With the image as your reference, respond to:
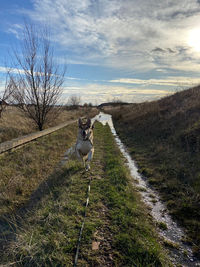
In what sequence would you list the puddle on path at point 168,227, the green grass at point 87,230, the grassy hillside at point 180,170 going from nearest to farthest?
1. the green grass at point 87,230
2. the puddle on path at point 168,227
3. the grassy hillside at point 180,170

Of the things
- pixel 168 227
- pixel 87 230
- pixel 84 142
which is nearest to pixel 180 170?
pixel 168 227

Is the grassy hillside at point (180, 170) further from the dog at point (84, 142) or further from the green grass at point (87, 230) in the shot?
the dog at point (84, 142)

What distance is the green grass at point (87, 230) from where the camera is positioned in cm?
252

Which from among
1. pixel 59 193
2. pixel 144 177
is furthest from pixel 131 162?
pixel 59 193

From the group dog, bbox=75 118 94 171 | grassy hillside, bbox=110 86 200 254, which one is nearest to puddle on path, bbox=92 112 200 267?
grassy hillside, bbox=110 86 200 254

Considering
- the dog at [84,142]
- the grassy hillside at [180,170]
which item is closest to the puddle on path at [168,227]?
the grassy hillside at [180,170]

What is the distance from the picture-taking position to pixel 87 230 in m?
3.13

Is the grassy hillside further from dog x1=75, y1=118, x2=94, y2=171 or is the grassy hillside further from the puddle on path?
dog x1=75, y1=118, x2=94, y2=171

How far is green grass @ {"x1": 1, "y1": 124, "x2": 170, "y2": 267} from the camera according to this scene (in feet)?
8.25

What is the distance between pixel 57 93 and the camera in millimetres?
12414

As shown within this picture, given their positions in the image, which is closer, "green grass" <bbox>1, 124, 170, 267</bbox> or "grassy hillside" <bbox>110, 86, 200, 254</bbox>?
"green grass" <bbox>1, 124, 170, 267</bbox>

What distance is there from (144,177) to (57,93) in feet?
29.6

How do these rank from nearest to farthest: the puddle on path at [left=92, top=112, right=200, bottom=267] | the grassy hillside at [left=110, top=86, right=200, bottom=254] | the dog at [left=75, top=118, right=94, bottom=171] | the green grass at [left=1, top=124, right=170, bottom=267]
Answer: the green grass at [left=1, top=124, right=170, bottom=267] < the puddle on path at [left=92, top=112, right=200, bottom=267] < the grassy hillside at [left=110, top=86, right=200, bottom=254] < the dog at [left=75, top=118, right=94, bottom=171]

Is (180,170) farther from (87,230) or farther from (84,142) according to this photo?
(87,230)
